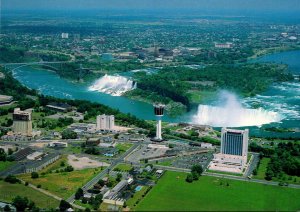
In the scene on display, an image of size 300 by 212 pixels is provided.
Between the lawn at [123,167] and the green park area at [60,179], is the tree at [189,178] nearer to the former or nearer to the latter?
the lawn at [123,167]

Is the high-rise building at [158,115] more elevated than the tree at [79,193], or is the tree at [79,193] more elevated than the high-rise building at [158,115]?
the high-rise building at [158,115]

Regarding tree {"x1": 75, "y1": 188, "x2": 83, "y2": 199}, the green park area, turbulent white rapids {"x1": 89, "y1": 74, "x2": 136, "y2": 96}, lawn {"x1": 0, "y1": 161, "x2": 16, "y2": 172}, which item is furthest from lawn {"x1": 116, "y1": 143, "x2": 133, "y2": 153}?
turbulent white rapids {"x1": 89, "y1": 74, "x2": 136, "y2": 96}

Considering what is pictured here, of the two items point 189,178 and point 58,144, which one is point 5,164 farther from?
point 189,178

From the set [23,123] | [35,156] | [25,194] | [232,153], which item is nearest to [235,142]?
[232,153]

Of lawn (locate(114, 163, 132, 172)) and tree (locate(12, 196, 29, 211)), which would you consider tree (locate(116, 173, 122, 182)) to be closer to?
lawn (locate(114, 163, 132, 172))

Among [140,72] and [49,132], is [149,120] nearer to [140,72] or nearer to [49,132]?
[49,132]

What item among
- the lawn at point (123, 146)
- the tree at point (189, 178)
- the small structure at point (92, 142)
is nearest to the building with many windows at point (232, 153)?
the tree at point (189, 178)
